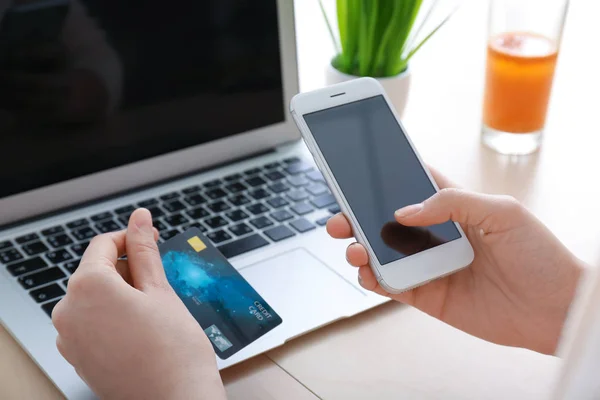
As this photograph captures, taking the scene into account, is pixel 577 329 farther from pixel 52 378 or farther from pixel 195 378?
pixel 52 378

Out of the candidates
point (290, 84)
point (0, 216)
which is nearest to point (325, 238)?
point (290, 84)

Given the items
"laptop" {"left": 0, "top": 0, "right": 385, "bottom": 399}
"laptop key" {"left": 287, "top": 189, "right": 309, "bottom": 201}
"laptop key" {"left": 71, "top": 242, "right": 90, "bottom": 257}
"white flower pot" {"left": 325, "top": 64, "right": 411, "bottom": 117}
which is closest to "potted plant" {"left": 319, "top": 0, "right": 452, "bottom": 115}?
"white flower pot" {"left": 325, "top": 64, "right": 411, "bottom": 117}

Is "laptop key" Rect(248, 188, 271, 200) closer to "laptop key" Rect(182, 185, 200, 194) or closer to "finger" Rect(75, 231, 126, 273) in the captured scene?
"laptop key" Rect(182, 185, 200, 194)

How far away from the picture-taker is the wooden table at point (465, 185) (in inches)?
25.0

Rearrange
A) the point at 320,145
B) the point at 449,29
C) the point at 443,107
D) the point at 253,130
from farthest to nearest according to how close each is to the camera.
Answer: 1. the point at 449,29
2. the point at 443,107
3. the point at 253,130
4. the point at 320,145

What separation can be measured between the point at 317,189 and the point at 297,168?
0.06 meters

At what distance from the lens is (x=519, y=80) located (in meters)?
0.97

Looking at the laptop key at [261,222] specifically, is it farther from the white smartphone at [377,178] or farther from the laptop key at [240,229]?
the white smartphone at [377,178]

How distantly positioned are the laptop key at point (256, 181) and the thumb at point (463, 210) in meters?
0.28

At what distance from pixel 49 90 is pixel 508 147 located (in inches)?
23.7

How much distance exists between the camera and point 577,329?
34cm

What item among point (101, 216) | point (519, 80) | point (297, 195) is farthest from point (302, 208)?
point (519, 80)

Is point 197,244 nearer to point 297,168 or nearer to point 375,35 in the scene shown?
point 297,168

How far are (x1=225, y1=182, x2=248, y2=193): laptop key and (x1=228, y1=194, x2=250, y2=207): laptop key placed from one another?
0.01 m
